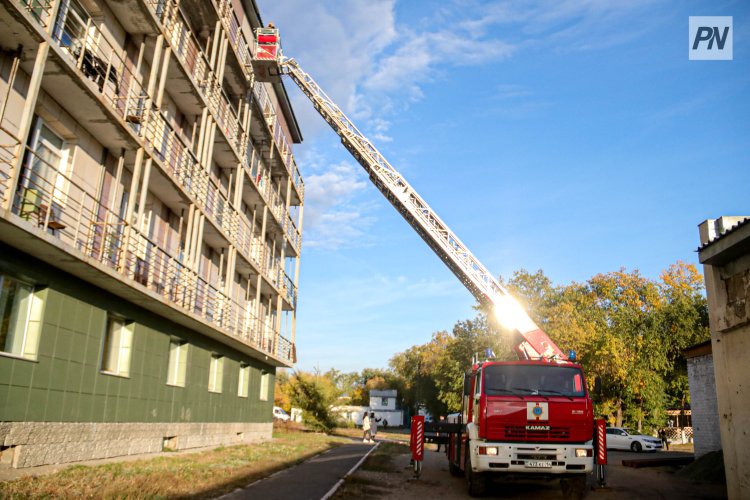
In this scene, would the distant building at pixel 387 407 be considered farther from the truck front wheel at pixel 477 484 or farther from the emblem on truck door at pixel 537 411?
the emblem on truck door at pixel 537 411

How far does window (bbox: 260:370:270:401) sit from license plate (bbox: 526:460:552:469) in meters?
18.4

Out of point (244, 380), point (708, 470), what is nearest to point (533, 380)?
point (708, 470)

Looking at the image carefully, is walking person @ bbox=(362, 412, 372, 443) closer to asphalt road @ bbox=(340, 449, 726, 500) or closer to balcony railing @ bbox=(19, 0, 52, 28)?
asphalt road @ bbox=(340, 449, 726, 500)

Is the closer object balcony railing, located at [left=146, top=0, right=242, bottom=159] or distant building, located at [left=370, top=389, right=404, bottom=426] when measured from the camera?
balcony railing, located at [left=146, top=0, right=242, bottom=159]

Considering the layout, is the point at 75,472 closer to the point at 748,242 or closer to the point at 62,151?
the point at 62,151

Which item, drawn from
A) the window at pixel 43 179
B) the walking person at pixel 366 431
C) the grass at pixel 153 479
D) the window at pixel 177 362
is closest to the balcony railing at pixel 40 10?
the window at pixel 43 179

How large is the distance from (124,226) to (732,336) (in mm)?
12715

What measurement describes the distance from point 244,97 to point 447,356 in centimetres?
3501

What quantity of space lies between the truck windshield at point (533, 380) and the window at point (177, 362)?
9.90m

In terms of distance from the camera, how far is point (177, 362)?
17.6m

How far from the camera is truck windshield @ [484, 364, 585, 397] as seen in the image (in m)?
11.4

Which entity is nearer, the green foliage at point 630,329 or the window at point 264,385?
the window at point 264,385

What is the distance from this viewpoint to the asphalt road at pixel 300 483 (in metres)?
9.98

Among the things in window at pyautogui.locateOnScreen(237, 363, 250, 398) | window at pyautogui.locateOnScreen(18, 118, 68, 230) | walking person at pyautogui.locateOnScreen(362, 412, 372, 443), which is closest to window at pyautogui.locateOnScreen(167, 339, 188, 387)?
window at pyautogui.locateOnScreen(237, 363, 250, 398)
